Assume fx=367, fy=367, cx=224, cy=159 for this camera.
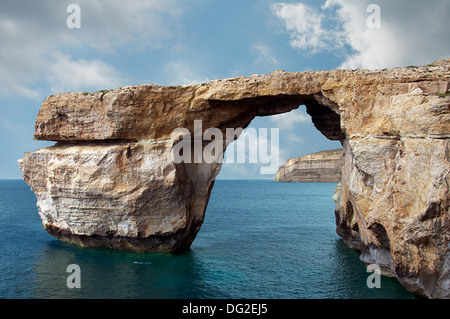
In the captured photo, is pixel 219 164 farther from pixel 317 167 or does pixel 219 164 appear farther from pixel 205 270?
pixel 317 167

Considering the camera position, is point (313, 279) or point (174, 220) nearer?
point (313, 279)

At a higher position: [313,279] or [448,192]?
[448,192]

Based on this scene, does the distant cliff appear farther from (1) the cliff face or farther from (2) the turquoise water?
(1) the cliff face

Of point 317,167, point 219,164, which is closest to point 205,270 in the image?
point 219,164

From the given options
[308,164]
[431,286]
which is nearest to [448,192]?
[431,286]

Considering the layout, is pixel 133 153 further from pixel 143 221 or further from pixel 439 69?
pixel 439 69
